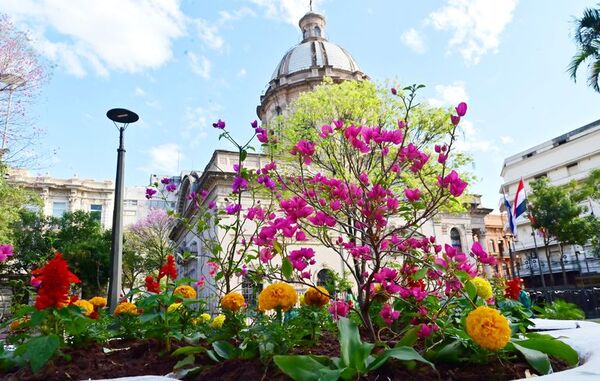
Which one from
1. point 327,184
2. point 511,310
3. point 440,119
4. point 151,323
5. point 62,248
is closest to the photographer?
point 151,323

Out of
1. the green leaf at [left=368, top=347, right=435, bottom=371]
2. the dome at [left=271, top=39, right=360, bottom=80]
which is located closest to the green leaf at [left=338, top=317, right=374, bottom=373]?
the green leaf at [left=368, top=347, right=435, bottom=371]

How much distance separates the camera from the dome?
31812 mm

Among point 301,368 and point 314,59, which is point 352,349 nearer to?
point 301,368

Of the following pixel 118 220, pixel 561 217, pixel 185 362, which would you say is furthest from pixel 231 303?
pixel 561 217

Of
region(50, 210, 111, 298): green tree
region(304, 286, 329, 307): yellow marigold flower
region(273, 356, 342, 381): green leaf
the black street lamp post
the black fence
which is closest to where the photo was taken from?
region(273, 356, 342, 381): green leaf

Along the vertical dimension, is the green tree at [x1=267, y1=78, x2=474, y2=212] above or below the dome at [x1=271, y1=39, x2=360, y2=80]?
below

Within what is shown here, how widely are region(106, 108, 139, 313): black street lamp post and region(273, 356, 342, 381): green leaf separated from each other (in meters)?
5.53

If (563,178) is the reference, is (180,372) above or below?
below

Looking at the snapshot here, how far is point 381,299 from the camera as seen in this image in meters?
3.30

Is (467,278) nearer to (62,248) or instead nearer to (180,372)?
(180,372)

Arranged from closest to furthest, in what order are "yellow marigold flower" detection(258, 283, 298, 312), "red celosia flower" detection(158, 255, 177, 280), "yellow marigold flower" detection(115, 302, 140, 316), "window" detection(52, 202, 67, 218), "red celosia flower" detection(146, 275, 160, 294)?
"yellow marigold flower" detection(258, 283, 298, 312), "red celosia flower" detection(158, 255, 177, 280), "red celosia flower" detection(146, 275, 160, 294), "yellow marigold flower" detection(115, 302, 140, 316), "window" detection(52, 202, 67, 218)

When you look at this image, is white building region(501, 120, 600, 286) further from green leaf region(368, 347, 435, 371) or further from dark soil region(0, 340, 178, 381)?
green leaf region(368, 347, 435, 371)

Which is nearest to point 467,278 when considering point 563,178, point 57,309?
point 57,309

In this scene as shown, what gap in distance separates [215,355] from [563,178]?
44892mm
